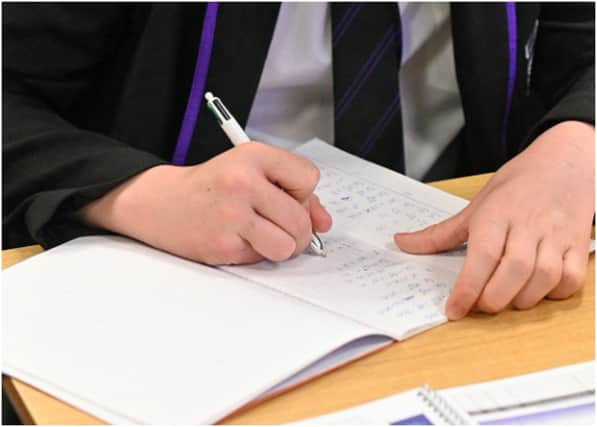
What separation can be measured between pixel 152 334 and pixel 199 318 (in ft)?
0.12

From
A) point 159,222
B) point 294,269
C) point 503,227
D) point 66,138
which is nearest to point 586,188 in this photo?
point 503,227

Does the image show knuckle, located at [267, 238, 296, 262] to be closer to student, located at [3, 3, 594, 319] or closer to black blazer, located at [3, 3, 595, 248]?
student, located at [3, 3, 594, 319]

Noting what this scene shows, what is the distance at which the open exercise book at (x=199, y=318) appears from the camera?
612 millimetres

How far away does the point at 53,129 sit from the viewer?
3.02 feet

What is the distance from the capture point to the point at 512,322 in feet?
2.38

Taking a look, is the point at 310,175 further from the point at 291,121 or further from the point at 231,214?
the point at 291,121

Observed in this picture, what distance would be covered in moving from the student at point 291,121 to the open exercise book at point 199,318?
28 millimetres

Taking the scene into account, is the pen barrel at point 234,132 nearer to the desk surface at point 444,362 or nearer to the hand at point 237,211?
the hand at point 237,211

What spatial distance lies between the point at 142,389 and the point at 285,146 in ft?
1.86

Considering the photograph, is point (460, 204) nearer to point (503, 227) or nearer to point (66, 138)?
point (503, 227)

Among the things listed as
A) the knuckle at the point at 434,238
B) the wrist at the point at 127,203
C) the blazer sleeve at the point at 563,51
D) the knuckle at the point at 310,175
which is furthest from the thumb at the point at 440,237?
the blazer sleeve at the point at 563,51

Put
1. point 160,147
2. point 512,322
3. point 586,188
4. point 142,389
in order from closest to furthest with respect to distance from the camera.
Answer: point 142,389
point 512,322
point 586,188
point 160,147

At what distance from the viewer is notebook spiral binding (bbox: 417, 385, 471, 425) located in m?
0.57

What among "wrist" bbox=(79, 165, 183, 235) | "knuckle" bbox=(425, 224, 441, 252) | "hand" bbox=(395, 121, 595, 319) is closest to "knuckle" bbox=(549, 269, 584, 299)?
"hand" bbox=(395, 121, 595, 319)
